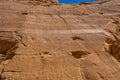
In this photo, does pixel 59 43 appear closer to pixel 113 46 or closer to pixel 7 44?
pixel 7 44

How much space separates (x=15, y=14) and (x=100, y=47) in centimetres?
508

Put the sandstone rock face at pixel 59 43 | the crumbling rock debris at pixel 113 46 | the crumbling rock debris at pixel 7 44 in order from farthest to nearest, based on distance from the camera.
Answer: the crumbling rock debris at pixel 113 46
the crumbling rock debris at pixel 7 44
the sandstone rock face at pixel 59 43

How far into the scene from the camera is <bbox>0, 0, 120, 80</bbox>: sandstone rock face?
28.3 feet

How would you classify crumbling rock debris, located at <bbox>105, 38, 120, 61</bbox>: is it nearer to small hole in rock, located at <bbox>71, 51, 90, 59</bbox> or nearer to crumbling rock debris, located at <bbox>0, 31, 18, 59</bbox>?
small hole in rock, located at <bbox>71, 51, 90, 59</bbox>

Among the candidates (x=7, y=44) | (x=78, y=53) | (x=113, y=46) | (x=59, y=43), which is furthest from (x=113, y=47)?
(x=7, y=44)

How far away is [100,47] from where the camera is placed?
10.2 m

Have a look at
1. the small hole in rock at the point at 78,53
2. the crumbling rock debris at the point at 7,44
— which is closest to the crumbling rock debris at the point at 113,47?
the small hole in rock at the point at 78,53

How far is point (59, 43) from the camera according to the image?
410 inches

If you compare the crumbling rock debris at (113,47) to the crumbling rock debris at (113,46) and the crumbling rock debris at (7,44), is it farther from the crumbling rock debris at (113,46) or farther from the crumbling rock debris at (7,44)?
the crumbling rock debris at (7,44)

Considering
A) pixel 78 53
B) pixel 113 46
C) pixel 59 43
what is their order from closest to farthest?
pixel 78 53, pixel 59 43, pixel 113 46

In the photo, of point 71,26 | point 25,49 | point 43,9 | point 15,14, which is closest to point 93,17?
point 71,26

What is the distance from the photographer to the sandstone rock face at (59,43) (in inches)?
340

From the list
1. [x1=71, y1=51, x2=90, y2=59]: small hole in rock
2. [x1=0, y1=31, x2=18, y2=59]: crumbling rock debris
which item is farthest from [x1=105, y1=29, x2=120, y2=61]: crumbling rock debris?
[x1=0, y1=31, x2=18, y2=59]: crumbling rock debris

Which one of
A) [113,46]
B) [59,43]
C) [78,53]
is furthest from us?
[113,46]
